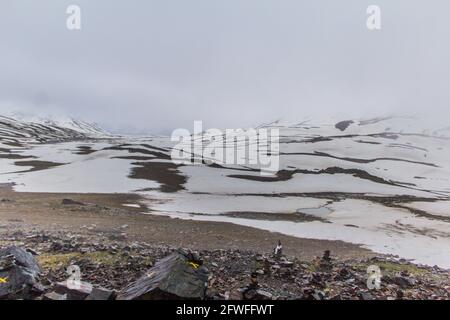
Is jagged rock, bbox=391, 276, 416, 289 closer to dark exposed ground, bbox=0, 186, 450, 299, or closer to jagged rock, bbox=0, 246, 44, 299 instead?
dark exposed ground, bbox=0, 186, 450, 299

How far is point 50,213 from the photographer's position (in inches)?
1353

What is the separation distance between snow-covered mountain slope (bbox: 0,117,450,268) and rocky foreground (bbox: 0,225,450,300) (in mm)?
9899

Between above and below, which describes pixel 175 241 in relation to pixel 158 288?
below

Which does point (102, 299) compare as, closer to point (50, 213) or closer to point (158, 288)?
point (158, 288)

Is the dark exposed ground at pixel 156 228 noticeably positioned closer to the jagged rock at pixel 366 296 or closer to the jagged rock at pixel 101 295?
the jagged rock at pixel 366 296

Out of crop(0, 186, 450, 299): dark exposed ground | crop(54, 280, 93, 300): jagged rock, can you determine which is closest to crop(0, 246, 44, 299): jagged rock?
crop(54, 280, 93, 300): jagged rock

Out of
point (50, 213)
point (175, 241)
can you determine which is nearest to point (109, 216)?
point (50, 213)

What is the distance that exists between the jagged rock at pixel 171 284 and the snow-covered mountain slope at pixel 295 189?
18940 mm

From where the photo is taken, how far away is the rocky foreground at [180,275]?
12031 millimetres

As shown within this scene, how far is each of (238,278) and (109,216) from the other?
21.9 meters

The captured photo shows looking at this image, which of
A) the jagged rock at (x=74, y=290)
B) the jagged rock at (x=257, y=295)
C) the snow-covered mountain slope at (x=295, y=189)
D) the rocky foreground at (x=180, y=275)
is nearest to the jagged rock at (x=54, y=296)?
the rocky foreground at (x=180, y=275)

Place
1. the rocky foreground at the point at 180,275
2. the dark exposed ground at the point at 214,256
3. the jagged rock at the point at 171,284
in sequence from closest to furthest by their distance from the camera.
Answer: the jagged rock at the point at 171,284 → the rocky foreground at the point at 180,275 → the dark exposed ground at the point at 214,256

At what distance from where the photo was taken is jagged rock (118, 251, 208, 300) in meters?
11.2

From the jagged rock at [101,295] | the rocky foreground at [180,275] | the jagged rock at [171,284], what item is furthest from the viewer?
the rocky foreground at [180,275]
